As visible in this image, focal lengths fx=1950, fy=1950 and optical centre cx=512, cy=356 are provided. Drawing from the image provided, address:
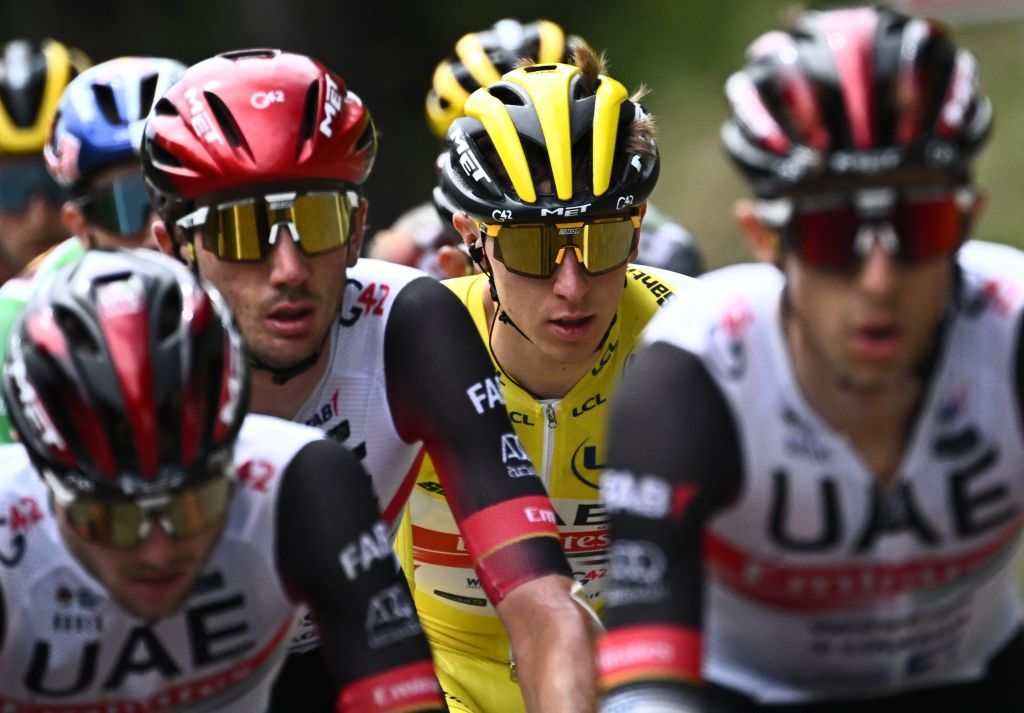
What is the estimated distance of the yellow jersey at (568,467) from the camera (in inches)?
254

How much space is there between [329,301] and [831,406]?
2177 mm

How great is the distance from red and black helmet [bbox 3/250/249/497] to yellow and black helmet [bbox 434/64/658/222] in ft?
6.77

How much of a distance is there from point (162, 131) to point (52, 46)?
467cm

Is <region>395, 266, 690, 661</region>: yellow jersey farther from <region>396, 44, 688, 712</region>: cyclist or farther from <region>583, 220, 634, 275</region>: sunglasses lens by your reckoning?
<region>583, 220, 634, 275</region>: sunglasses lens

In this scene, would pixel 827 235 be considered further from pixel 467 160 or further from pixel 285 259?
pixel 467 160

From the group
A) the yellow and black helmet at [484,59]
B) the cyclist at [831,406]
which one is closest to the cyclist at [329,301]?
the cyclist at [831,406]

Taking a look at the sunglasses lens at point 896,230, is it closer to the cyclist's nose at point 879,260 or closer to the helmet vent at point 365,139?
the cyclist's nose at point 879,260

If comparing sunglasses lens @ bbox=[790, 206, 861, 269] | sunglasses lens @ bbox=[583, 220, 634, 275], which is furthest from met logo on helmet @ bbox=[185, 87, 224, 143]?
sunglasses lens @ bbox=[790, 206, 861, 269]

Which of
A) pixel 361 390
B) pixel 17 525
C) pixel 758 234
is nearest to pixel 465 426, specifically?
pixel 361 390

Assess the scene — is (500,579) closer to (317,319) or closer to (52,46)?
(317,319)

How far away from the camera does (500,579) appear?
5.24 meters

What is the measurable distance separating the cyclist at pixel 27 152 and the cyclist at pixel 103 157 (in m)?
1.12

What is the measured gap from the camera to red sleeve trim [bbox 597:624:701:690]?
12.5 ft

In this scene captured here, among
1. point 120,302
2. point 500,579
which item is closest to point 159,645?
point 120,302
